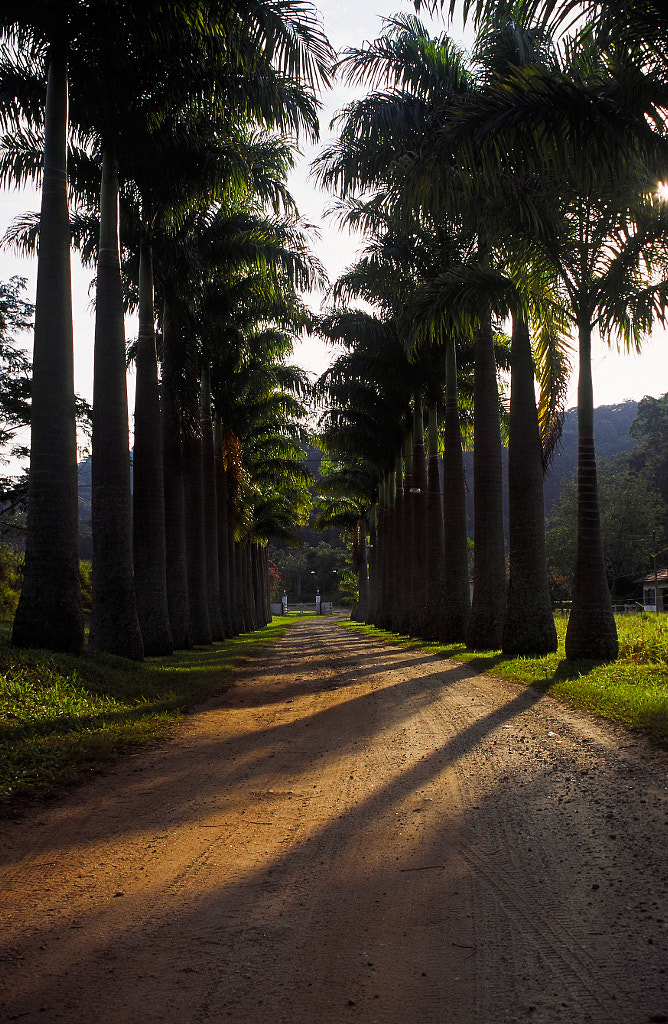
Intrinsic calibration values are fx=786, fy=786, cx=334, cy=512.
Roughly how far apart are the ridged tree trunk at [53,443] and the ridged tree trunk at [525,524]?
27.2 ft

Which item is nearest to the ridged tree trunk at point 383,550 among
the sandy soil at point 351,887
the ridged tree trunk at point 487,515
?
the ridged tree trunk at point 487,515

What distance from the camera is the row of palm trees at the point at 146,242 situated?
11750mm

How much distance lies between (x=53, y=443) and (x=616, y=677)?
8.65 meters

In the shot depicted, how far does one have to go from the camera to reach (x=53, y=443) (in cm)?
1157

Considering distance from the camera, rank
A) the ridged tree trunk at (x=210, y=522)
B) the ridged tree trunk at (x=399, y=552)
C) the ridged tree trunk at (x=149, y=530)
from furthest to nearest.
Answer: the ridged tree trunk at (x=399, y=552)
the ridged tree trunk at (x=210, y=522)
the ridged tree trunk at (x=149, y=530)

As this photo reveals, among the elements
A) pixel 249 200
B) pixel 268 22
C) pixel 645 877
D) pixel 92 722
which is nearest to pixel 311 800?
pixel 645 877

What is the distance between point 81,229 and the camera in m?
18.3

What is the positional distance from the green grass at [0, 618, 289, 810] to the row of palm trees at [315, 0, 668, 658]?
6.83 meters

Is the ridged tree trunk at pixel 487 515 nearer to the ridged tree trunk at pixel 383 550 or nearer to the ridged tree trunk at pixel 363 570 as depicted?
the ridged tree trunk at pixel 383 550

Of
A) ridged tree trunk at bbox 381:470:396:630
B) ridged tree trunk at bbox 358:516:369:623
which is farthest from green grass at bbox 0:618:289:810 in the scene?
ridged tree trunk at bbox 358:516:369:623

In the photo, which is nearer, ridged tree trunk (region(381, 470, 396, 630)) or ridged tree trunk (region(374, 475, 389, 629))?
ridged tree trunk (region(381, 470, 396, 630))

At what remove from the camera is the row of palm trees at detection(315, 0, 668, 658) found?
926cm

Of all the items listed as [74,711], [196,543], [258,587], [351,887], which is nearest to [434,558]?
[196,543]

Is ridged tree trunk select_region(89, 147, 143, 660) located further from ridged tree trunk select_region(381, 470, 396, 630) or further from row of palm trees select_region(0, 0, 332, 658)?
ridged tree trunk select_region(381, 470, 396, 630)
